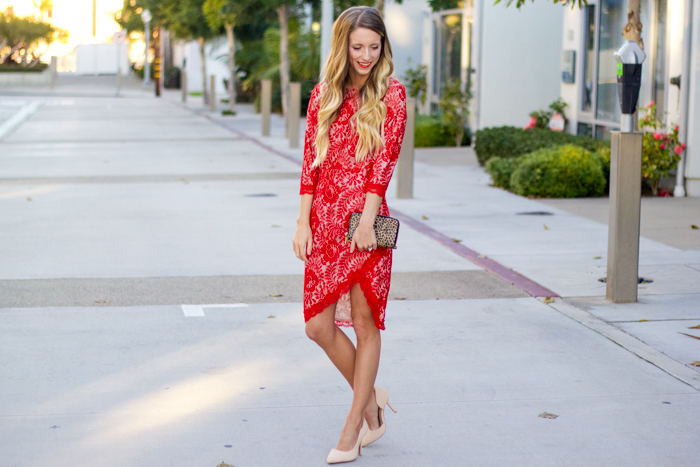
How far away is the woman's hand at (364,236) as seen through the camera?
3369 mm

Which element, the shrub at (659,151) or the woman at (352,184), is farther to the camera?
the shrub at (659,151)

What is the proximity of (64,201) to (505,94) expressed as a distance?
372 inches

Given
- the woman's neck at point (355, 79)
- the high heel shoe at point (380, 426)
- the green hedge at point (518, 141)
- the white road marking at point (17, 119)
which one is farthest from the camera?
the white road marking at point (17, 119)

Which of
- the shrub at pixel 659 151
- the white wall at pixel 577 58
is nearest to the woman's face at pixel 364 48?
the shrub at pixel 659 151

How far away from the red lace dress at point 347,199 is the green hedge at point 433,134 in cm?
1581

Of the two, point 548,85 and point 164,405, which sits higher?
point 548,85

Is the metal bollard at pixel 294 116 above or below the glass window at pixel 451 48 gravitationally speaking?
below

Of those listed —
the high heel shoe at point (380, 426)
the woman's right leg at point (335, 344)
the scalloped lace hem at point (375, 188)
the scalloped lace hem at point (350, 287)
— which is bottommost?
the high heel shoe at point (380, 426)

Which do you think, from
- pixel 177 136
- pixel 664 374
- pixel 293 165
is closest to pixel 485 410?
pixel 664 374

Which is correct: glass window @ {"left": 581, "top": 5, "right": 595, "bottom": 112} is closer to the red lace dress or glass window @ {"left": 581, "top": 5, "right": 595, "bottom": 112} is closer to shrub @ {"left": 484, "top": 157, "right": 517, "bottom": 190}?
shrub @ {"left": 484, "top": 157, "right": 517, "bottom": 190}

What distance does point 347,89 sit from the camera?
351 cm

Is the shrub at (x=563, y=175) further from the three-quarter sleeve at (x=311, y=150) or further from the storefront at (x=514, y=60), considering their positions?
the three-quarter sleeve at (x=311, y=150)

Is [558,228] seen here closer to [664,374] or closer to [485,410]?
[664,374]

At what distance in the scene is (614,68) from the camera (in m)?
13.1
